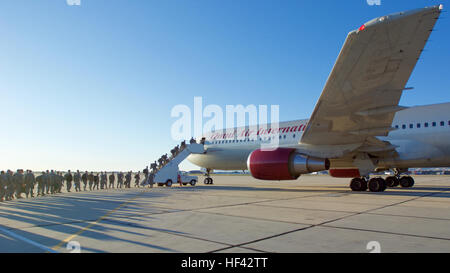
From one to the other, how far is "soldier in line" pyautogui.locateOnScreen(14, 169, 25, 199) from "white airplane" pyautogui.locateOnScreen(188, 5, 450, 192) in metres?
10.3

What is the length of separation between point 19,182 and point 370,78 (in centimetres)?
1481

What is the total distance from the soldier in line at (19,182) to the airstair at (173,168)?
8.89 m

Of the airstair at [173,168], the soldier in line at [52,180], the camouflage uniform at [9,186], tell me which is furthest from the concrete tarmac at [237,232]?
the airstair at [173,168]

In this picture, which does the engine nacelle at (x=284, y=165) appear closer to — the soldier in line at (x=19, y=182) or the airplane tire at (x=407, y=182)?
the airplane tire at (x=407, y=182)

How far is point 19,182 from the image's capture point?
510 inches

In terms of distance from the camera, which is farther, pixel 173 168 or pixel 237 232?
pixel 173 168

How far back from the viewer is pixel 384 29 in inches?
295

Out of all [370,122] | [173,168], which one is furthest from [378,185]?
[173,168]

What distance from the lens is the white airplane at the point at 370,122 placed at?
774 centimetres

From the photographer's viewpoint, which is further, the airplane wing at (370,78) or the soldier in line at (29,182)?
the soldier in line at (29,182)

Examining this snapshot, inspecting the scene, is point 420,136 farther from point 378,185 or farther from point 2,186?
point 2,186

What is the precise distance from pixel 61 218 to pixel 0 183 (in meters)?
7.33

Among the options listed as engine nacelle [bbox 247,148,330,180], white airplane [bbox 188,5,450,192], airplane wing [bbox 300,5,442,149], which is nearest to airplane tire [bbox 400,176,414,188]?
white airplane [bbox 188,5,450,192]

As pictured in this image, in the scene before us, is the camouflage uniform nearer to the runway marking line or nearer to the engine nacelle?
the runway marking line
